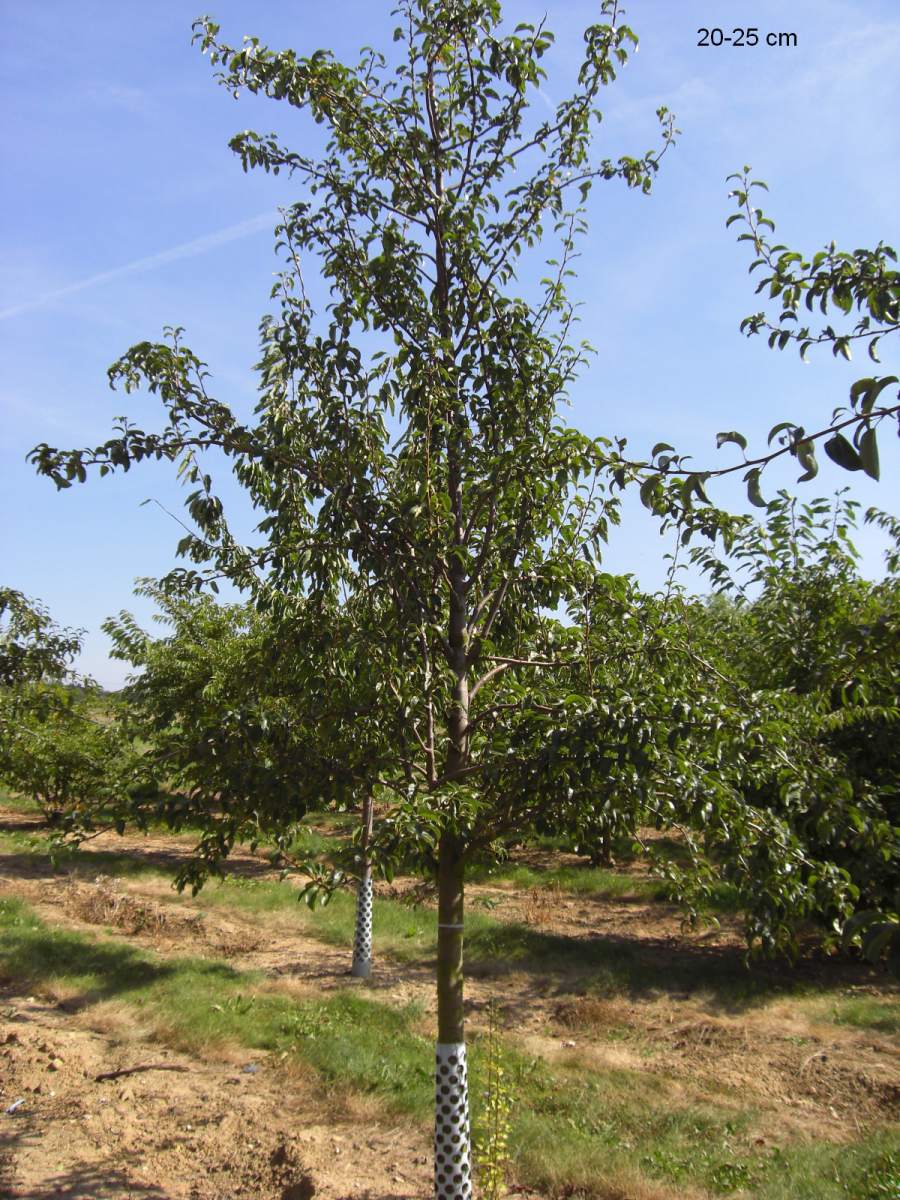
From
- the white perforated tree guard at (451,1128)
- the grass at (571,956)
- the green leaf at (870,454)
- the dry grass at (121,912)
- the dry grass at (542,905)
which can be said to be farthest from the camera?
the dry grass at (542,905)

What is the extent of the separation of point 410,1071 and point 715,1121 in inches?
111

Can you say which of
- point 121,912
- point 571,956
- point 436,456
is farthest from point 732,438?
Answer: point 121,912

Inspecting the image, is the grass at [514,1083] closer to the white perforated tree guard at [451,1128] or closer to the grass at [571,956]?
the white perforated tree guard at [451,1128]

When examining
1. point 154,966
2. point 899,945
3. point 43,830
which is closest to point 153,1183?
point 154,966

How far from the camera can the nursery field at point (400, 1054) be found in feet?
20.7

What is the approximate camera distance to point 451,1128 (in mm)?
4809

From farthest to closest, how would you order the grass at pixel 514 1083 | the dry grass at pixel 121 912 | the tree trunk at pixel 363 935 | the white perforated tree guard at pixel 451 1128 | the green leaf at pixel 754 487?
1. the dry grass at pixel 121 912
2. the tree trunk at pixel 363 935
3. the grass at pixel 514 1083
4. the white perforated tree guard at pixel 451 1128
5. the green leaf at pixel 754 487

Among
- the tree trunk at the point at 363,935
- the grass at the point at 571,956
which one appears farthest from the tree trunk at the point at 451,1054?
the grass at the point at 571,956

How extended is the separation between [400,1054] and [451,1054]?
4314 millimetres

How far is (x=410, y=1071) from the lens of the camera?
819 cm

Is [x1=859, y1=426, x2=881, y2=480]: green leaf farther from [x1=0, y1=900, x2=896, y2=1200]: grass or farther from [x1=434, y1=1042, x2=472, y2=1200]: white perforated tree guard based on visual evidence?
[x1=0, y1=900, x2=896, y2=1200]: grass

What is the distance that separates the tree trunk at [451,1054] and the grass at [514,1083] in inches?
67.6

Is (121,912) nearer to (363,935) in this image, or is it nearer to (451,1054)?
(363,935)

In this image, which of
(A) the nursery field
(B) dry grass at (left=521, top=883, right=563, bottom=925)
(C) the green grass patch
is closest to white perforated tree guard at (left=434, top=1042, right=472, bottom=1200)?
(A) the nursery field
